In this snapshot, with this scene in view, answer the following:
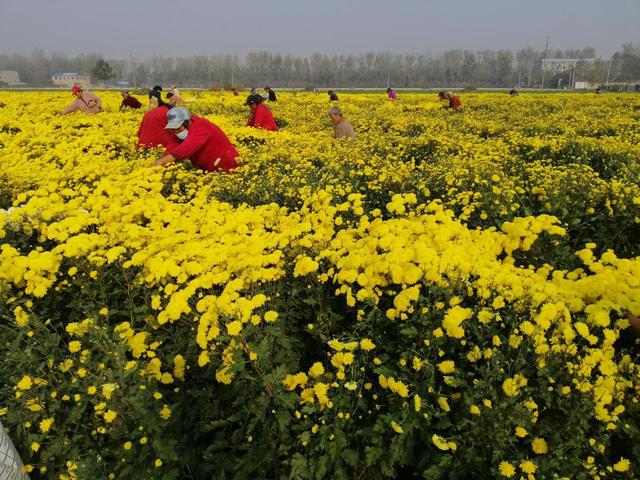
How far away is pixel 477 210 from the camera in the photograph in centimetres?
463

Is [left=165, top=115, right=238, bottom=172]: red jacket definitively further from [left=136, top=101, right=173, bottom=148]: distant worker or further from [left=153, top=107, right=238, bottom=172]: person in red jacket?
[left=136, top=101, right=173, bottom=148]: distant worker

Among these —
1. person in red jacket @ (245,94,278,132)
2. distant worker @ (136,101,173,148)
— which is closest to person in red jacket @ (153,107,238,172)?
distant worker @ (136,101,173,148)

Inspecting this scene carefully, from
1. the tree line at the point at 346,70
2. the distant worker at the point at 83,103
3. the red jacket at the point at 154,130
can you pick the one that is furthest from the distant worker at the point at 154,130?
the tree line at the point at 346,70

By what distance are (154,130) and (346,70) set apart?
555 ft

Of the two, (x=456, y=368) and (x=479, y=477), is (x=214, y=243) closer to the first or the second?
(x=456, y=368)

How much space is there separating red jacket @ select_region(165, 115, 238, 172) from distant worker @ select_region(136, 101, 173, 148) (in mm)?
1486

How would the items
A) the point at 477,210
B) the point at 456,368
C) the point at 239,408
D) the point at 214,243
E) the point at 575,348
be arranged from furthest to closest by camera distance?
the point at 477,210
the point at 214,243
the point at 239,408
the point at 456,368
the point at 575,348

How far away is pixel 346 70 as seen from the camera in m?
164

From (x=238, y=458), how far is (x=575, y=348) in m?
1.80

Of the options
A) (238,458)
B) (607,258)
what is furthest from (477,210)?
(238,458)

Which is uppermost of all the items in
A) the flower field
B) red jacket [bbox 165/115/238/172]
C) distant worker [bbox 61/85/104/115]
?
distant worker [bbox 61/85/104/115]

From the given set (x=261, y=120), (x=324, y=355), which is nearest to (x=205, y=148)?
(x=324, y=355)

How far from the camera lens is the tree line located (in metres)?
142

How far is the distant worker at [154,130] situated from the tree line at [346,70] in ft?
430
